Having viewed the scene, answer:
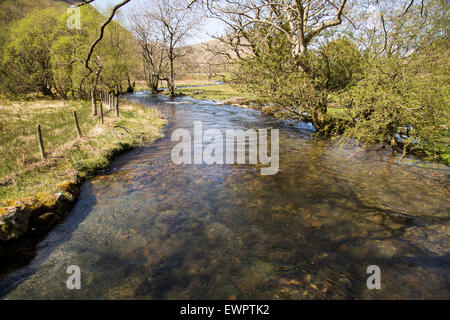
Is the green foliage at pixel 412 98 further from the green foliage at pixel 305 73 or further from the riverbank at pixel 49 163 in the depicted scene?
the riverbank at pixel 49 163

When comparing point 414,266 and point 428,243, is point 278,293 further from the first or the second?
point 428,243

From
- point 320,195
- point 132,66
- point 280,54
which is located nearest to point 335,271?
point 320,195

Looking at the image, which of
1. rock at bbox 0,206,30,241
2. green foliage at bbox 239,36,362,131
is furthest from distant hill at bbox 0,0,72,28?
green foliage at bbox 239,36,362,131

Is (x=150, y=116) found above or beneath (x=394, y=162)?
above

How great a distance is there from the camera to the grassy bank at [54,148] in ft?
24.7

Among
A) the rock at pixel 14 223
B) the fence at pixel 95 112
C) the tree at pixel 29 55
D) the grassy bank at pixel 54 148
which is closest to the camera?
the rock at pixel 14 223

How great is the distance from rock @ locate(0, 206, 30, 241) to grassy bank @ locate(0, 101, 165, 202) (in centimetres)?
59

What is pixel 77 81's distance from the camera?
25.7 metres

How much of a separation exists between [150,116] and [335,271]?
20.5 m

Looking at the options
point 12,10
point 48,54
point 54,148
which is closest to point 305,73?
point 54,148

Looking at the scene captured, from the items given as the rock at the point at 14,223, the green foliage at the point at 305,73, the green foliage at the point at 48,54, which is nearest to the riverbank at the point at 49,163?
the rock at the point at 14,223

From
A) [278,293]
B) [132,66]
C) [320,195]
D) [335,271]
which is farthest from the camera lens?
[132,66]

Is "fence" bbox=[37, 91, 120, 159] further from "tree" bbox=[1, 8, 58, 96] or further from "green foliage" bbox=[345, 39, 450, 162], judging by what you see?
"green foliage" bbox=[345, 39, 450, 162]

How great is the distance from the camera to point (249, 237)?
5.91 m
